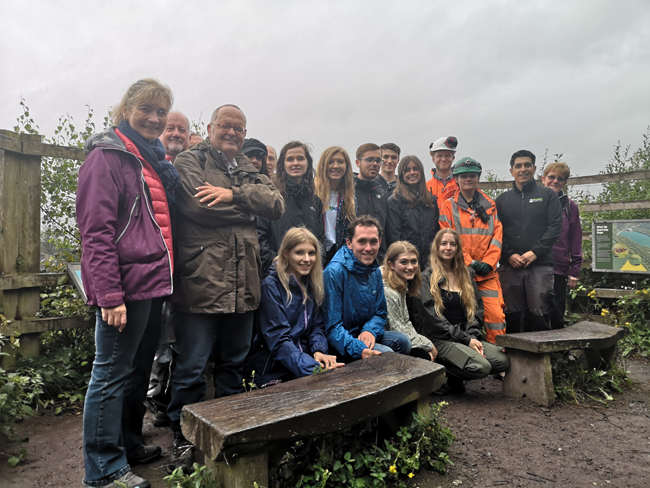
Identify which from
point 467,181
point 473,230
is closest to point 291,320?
point 473,230

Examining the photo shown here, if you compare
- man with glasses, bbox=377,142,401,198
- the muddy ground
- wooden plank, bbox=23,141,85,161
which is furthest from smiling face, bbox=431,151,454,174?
wooden plank, bbox=23,141,85,161

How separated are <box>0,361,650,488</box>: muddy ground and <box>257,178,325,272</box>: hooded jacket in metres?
1.68

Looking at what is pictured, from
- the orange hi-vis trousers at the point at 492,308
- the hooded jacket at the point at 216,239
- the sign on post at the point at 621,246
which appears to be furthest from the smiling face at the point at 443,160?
the hooded jacket at the point at 216,239

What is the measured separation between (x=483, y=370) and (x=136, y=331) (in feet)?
9.60

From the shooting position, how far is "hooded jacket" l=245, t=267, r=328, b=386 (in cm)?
301

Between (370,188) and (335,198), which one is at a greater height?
(370,188)

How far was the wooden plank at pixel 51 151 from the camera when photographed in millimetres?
3828

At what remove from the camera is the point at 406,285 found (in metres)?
4.20

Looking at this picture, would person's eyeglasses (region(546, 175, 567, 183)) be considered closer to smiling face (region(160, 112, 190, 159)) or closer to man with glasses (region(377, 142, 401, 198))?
man with glasses (region(377, 142, 401, 198))

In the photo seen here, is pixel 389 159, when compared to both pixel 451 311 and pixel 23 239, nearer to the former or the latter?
pixel 451 311

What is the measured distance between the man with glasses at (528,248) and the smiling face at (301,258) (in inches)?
109

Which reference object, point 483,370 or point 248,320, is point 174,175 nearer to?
point 248,320

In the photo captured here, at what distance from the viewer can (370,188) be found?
4918 mm

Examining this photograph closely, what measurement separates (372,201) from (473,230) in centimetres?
116
